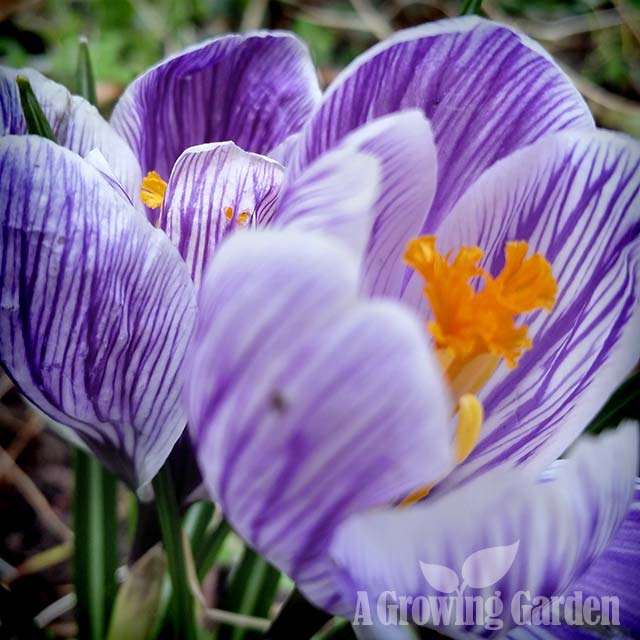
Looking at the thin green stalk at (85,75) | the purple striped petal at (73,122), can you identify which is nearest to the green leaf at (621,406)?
the purple striped petal at (73,122)

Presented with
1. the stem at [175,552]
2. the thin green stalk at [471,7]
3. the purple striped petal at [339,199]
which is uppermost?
the thin green stalk at [471,7]

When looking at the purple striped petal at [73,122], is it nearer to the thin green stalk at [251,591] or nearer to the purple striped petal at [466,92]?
the purple striped petal at [466,92]

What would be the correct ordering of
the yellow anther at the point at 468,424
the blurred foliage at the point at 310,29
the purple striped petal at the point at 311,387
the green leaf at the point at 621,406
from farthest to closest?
the blurred foliage at the point at 310,29 < the green leaf at the point at 621,406 < the yellow anther at the point at 468,424 < the purple striped petal at the point at 311,387

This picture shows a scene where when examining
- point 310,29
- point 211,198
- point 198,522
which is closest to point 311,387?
point 211,198

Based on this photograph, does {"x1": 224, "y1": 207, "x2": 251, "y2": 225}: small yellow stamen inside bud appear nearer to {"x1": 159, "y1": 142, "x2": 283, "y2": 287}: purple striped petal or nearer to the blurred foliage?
{"x1": 159, "y1": 142, "x2": 283, "y2": 287}: purple striped petal

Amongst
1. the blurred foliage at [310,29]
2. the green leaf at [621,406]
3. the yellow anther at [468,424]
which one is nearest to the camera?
the yellow anther at [468,424]

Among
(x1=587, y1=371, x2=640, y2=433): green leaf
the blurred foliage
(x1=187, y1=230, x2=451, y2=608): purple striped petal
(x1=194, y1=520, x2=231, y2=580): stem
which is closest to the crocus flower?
(x1=187, y1=230, x2=451, y2=608): purple striped petal

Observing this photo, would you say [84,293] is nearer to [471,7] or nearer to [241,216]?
[241,216]
